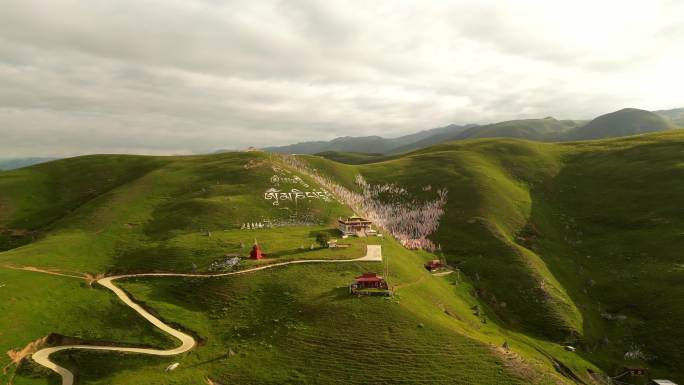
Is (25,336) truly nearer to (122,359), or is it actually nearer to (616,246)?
(122,359)

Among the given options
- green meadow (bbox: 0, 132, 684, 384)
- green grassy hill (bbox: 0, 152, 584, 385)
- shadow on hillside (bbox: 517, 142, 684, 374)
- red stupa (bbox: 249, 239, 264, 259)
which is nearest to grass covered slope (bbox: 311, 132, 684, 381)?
shadow on hillside (bbox: 517, 142, 684, 374)

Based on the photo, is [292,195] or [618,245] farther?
[292,195]

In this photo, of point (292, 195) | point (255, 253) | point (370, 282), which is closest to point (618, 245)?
point (370, 282)

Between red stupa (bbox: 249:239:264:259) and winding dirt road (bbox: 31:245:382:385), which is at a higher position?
red stupa (bbox: 249:239:264:259)

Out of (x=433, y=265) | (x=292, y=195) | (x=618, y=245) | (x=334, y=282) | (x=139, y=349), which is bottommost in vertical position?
(x=433, y=265)

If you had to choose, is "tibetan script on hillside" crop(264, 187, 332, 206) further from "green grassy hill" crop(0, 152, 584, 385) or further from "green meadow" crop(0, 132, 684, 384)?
"green grassy hill" crop(0, 152, 584, 385)

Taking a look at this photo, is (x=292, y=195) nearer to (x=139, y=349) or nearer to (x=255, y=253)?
(x=255, y=253)

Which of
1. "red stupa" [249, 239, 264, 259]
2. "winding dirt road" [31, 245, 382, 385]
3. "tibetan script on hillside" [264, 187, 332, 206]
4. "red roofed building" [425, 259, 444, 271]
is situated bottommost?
"red roofed building" [425, 259, 444, 271]

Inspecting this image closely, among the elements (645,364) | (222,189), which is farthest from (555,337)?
(222,189)
